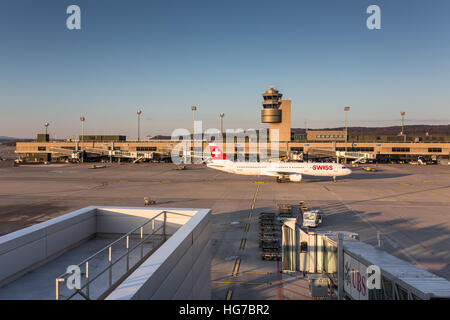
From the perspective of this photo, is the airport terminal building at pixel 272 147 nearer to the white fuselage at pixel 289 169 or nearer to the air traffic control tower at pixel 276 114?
the air traffic control tower at pixel 276 114

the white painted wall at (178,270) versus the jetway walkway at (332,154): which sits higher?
the jetway walkway at (332,154)

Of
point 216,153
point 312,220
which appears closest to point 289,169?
point 216,153

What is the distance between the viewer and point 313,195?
167ft

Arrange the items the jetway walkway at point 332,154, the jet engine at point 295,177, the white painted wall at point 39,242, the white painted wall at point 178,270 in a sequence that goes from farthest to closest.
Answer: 1. the jetway walkway at point 332,154
2. the jet engine at point 295,177
3. the white painted wall at point 39,242
4. the white painted wall at point 178,270

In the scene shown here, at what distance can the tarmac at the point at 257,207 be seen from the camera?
21562 mm

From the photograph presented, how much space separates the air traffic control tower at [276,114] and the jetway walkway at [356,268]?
106448mm

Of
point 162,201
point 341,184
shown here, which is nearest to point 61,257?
point 162,201

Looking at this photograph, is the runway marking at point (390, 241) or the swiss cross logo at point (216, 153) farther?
the swiss cross logo at point (216, 153)

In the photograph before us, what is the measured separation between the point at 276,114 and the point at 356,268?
113852 mm

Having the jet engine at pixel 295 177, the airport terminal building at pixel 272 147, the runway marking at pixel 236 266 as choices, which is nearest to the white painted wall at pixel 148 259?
the runway marking at pixel 236 266

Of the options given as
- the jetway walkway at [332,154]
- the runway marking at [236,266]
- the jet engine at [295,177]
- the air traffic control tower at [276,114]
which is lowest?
the runway marking at [236,266]

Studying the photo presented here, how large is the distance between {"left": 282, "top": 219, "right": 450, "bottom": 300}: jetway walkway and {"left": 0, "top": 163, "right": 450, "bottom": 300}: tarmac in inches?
76.9

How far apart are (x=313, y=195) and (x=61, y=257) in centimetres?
4316

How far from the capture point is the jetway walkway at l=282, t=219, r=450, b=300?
10.7 metres
